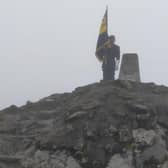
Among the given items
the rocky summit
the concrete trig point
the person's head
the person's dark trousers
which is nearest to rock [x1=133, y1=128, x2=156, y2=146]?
the rocky summit

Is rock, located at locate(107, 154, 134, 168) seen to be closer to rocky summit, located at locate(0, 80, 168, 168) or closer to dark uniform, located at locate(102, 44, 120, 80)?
rocky summit, located at locate(0, 80, 168, 168)

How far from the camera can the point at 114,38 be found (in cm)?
1909

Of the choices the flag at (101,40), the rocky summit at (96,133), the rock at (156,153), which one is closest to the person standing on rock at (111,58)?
the flag at (101,40)

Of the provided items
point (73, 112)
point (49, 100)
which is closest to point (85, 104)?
point (73, 112)

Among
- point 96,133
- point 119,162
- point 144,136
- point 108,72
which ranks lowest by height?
point 119,162

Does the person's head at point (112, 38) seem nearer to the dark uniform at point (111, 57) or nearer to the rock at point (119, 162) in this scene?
the dark uniform at point (111, 57)

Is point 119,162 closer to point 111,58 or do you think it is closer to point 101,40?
point 111,58

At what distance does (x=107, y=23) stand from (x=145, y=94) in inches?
148

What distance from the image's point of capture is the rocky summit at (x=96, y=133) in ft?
45.4

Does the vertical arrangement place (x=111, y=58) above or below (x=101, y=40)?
below

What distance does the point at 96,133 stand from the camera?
14.5m

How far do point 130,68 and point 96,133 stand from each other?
5233 mm

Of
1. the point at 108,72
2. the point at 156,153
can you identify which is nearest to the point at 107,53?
the point at 108,72

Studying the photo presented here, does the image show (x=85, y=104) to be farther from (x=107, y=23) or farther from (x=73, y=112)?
(x=107, y=23)
